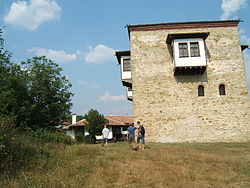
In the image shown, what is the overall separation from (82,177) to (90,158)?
2.10 metres

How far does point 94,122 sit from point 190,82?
506 inches

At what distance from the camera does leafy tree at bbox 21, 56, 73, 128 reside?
657 inches

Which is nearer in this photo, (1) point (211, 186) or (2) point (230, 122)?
(1) point (211, 186)

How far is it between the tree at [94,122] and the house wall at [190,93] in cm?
935

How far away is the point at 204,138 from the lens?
51.5 feet

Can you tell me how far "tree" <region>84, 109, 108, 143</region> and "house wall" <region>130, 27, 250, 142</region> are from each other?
30.7 feet

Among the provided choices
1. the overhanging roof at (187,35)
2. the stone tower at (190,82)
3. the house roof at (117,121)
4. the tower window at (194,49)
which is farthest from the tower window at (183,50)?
the house roof at (117,121)

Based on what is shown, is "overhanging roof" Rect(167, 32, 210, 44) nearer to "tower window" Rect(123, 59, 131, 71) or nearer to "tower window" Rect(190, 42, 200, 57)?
"tower window" Rect(190, 42, 200, 57)

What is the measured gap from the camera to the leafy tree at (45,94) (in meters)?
16.7

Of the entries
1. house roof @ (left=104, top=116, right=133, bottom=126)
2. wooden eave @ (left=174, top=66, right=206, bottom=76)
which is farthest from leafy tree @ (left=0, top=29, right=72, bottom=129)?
house roof @ (left=104, top=116, right=133, bottom=126)

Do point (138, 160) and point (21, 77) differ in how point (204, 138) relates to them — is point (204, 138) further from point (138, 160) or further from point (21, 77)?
point (21, 77)

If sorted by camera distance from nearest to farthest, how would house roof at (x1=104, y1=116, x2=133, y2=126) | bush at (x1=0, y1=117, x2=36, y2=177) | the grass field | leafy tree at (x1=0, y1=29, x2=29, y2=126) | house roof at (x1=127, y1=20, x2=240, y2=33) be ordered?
the grass field, bush at (x1=0, y1=117, x2=36, y2=177), leafy tree at (x1=0, y1=29, x2=29, y2=126), house roof at (x1=127, y1=20, x2=240, y2=33), house roof at (x1=104, y1=116, x2=133, y2=126)

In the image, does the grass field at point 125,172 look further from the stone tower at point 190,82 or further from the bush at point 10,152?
the stone tower at point 190,82

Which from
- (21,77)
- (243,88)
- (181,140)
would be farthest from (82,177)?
Result: (243,88)
